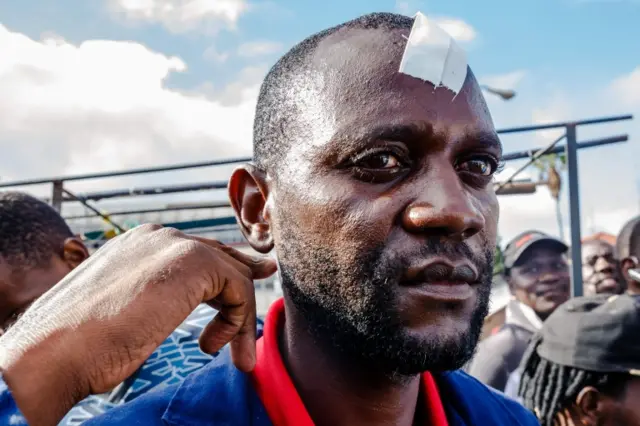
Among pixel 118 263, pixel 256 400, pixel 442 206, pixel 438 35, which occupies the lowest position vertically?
pixel 256 400

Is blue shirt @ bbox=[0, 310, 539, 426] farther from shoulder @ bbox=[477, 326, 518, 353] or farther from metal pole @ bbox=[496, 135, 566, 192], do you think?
metal pole @ bbox=[496, 135, 566, 192]

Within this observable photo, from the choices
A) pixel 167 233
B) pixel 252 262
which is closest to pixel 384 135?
pixel 252 262

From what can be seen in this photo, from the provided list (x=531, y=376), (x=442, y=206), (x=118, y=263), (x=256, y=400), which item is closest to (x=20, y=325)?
(x=118, y=263)

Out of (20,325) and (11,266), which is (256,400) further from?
(11,266)

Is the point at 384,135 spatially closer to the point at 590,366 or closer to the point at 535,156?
the point at 590,366

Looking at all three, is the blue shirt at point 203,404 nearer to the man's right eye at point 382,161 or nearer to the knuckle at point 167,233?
the knuckle at point 167,233

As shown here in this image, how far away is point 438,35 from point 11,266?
219 centimetres

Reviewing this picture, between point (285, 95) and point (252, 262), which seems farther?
point (285, 95)

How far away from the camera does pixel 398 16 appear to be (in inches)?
79.4

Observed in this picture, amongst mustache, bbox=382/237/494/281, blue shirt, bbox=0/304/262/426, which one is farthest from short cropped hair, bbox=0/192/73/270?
mustache, bbox=382/237/494/281

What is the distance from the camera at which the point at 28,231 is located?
A: 2.99m

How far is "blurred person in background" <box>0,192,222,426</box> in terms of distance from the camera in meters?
2.78

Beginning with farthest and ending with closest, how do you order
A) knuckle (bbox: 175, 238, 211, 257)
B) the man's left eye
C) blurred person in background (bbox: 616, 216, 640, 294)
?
blurred person in background (bbox: 616, 216, 640, 294) → the man's left eye → knuckle (bbox: 175, 238, 211, 257)

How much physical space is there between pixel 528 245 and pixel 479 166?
4000mm
